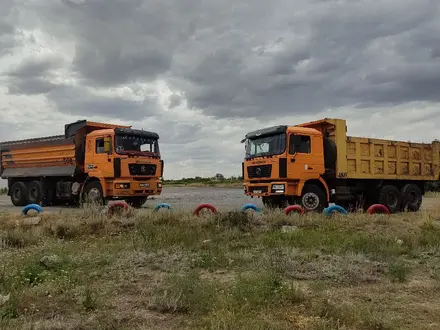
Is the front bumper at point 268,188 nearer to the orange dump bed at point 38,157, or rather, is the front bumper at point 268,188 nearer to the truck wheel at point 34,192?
the orange dump bed at point 38,157

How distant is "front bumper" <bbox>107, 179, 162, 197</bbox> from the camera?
16609mm

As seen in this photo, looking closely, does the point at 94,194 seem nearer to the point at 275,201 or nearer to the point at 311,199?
the point at 275,201

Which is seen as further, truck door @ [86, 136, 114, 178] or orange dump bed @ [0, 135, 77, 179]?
orange dump bed @ [0, 135, 77, 179]

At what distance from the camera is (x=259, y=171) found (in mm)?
15008

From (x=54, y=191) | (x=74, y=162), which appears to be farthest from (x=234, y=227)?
(x=54, y=191)

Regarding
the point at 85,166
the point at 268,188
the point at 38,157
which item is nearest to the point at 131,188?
the point at 85,166

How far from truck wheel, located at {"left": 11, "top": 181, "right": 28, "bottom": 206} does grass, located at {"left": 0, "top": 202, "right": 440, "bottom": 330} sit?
10900mm

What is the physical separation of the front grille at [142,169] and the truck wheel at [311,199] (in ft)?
19.6

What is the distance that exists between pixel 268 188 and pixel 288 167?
3.01 ft

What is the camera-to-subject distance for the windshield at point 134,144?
16.7 meters

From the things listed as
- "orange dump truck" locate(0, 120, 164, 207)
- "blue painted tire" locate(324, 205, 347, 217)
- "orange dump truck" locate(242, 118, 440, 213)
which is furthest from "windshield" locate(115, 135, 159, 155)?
"blue painted tire" locate(324, 205, 347, 217)

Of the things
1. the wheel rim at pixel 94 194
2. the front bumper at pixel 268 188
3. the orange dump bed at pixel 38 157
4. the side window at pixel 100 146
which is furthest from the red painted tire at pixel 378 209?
the orange dump bed at pixel 38 157

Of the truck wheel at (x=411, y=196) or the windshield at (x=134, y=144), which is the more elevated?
the windshield at (x=134, y=144)

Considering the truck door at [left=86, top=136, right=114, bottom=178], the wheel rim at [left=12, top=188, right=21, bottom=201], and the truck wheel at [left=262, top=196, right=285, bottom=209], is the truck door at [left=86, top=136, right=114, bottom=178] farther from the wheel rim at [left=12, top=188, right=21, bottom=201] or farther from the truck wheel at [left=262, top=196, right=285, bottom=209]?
the truck wheel at [left=262, top=196, right=285, bottom=209]
